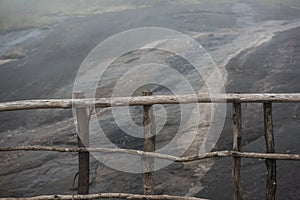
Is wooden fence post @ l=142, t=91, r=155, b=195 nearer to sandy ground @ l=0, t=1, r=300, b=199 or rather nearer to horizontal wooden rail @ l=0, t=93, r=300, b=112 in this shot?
horizontal wooden rail @ l=0, t=93, r=300, b=112

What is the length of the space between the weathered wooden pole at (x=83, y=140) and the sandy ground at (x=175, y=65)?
223 cm

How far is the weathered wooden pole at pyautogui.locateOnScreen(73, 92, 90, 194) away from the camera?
4301mm

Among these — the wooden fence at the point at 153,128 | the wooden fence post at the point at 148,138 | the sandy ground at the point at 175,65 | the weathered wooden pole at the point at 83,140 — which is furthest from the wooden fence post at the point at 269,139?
the sandy ground at the point at 175,65

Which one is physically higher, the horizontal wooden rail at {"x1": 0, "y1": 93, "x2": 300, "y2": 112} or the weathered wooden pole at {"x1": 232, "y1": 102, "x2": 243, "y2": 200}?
the horizontal wooden rail at {"x1": 0, "y1": 93, "x2": 300, "y2": 112}

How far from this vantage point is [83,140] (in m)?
4.41

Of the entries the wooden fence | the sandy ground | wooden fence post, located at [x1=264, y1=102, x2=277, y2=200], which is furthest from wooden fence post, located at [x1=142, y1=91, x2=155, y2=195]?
the sandy ground

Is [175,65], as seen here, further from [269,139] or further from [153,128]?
[269,139]

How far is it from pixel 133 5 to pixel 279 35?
1328 cm

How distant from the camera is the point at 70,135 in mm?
8727

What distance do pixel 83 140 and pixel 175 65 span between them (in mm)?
8358

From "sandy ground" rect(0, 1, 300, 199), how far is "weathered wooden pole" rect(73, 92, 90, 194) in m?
2.23

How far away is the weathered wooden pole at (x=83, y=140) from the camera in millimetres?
4301

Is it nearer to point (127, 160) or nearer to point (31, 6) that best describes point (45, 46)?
point (127, 160)

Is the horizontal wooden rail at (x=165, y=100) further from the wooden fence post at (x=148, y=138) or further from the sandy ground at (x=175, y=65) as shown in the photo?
the sandy ground at (x=175, y=65)
